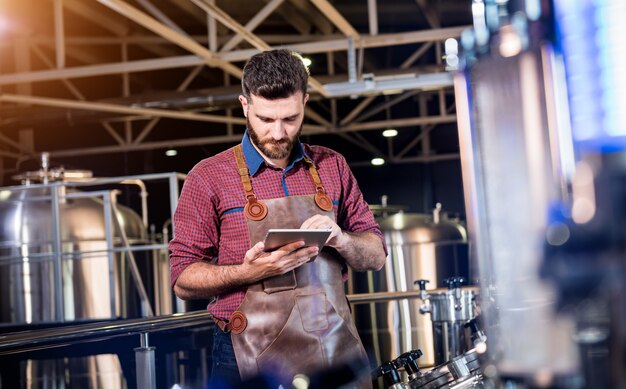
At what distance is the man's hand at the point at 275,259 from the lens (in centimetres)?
201

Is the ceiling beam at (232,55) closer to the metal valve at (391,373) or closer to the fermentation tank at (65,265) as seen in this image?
the fermentation tank at (65,265)

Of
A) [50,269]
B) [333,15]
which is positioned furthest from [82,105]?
[333,15]

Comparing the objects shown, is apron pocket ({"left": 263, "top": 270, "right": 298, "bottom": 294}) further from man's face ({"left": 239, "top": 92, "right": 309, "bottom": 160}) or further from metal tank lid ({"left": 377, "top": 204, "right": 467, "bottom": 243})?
metal tank lid ({"left": 377, "top": 204, "right": 467, "bottom": 243})

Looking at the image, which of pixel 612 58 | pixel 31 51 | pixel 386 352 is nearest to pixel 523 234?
pixel 612 58

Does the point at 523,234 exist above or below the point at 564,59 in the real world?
below

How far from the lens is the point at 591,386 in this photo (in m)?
0.73

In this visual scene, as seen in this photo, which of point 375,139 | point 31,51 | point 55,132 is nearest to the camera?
point 31,51

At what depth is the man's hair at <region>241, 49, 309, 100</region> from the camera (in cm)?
219

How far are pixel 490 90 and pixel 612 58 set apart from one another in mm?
178

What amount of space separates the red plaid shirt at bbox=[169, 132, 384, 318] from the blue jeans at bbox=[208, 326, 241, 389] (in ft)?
0.23

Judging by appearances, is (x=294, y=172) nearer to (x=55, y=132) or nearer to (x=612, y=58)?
(x=612, y=58)

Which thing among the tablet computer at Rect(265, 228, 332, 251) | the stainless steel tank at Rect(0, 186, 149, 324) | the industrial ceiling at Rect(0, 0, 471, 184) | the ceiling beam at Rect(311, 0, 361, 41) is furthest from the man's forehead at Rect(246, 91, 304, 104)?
the stainless steel tank at Rect(0, 186, 149, 324)

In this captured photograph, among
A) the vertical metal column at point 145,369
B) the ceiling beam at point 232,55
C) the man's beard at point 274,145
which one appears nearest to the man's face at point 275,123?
the man's beard at point 274,145

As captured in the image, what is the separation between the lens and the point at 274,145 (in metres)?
2.23
